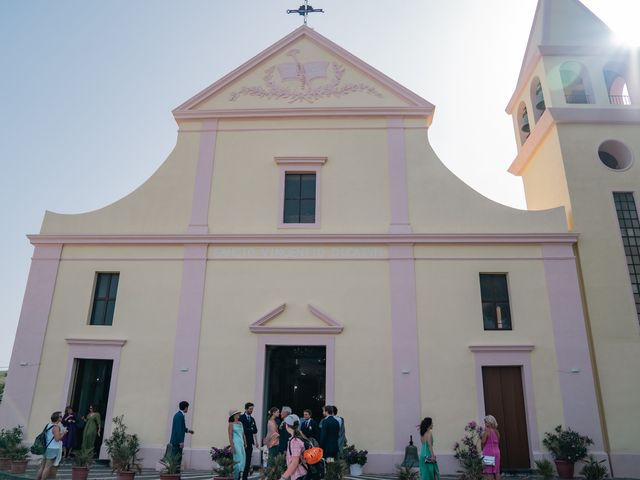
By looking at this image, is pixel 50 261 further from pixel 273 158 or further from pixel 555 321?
pixel 555 321

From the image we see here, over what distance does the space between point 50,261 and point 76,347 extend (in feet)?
8.94

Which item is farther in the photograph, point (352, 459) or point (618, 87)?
point (618, 87)

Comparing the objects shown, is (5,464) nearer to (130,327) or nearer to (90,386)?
(90,386)

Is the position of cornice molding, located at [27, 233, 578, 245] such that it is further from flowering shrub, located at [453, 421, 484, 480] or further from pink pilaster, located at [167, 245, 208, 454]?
flowering shrub, located at [453, 421, 484, 480]

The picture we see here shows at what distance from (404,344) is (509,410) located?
3.11 m

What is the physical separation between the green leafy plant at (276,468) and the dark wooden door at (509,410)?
20.5 ft

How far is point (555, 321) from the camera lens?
12.9 metres

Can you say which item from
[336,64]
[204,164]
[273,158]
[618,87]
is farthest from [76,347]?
[618,87]

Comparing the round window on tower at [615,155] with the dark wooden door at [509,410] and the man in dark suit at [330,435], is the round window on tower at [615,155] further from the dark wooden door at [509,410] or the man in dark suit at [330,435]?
the man in dark suit at [330,435]

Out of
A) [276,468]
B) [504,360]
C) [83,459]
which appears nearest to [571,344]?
[504,360]

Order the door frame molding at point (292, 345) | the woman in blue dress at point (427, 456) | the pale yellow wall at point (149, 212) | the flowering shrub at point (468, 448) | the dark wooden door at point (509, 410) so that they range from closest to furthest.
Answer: the woman in blue dress at point (427, 456), the flowering shrub at point (468, 448), the dark wooden door at point (509, 410), the door frame molding at point (292, 345), the pale yellow wall at point (149, 212)

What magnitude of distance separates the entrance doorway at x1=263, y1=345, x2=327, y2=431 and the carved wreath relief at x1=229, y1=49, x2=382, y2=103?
7735 mm

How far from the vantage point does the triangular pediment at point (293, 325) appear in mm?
12977

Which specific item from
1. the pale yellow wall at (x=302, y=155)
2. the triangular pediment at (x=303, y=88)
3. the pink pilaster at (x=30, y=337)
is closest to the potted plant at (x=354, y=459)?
the pale yellow wall at (x=302, y=155)
